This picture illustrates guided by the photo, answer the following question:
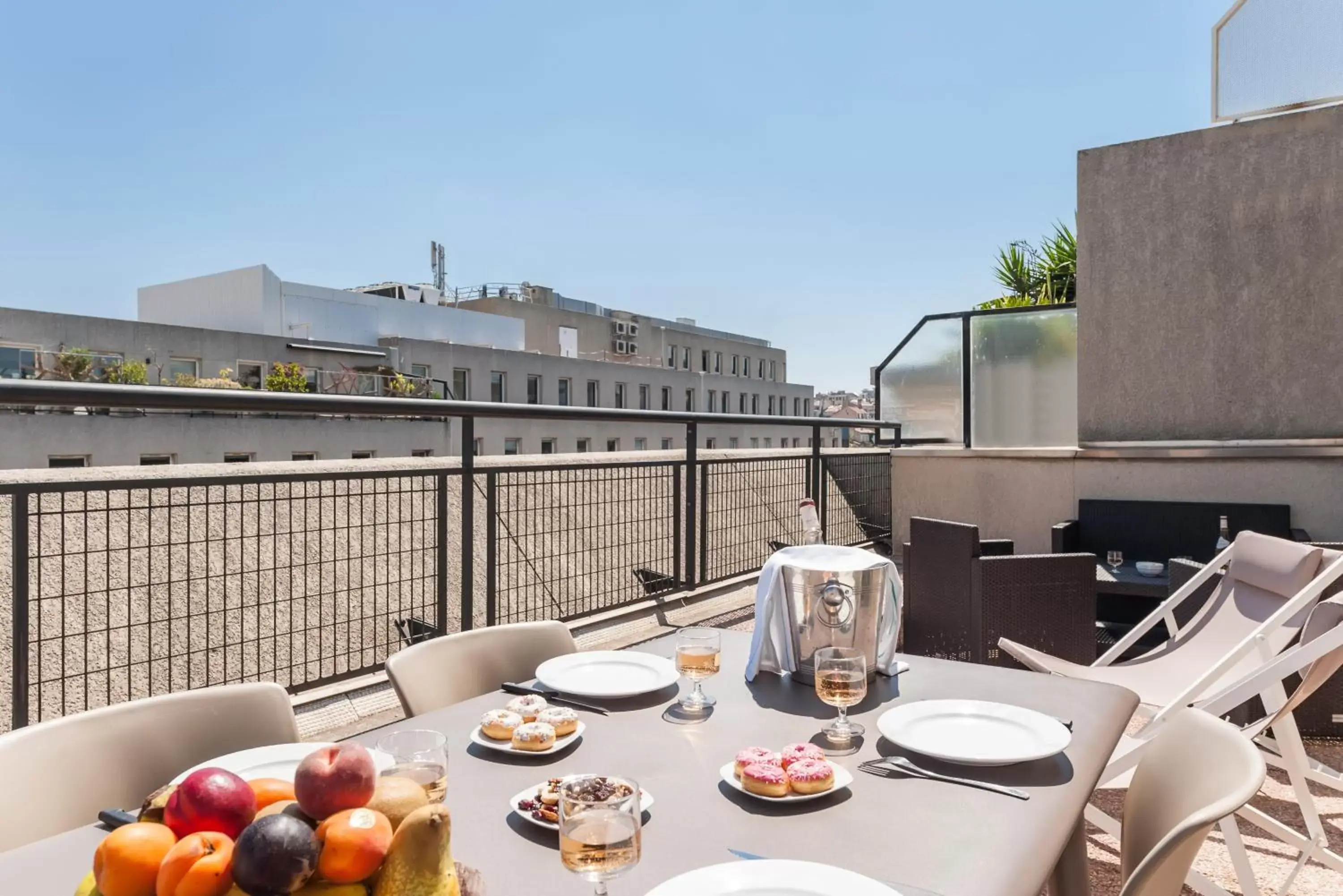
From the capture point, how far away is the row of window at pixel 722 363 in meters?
52.3

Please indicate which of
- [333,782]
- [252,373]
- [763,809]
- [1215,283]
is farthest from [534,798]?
[252,373]

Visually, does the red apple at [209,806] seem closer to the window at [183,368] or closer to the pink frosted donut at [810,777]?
the pink frosted donut at [810,777]

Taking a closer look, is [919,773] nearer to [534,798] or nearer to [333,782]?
[534,798]

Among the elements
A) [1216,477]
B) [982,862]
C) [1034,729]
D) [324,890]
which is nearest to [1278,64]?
[1216,477]

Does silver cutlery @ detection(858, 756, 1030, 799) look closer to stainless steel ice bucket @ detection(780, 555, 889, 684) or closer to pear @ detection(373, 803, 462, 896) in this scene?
stainless steel ice bucket @ detection(780, 555, 889, 684)

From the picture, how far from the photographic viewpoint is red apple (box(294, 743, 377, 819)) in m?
0.69

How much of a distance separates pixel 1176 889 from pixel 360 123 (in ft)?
155

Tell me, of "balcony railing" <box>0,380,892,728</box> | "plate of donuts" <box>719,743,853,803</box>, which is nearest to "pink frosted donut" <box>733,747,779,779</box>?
"plate of donuts" <box>719,743,853,803</box>

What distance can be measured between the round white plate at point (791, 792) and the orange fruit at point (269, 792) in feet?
1.89

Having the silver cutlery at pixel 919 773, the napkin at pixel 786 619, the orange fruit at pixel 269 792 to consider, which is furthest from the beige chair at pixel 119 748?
the silver cutlery at pixel 919 773

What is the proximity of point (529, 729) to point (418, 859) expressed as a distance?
23.6 inches

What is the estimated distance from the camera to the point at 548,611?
15.3ft

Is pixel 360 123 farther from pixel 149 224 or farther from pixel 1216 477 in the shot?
pixel 1216 477

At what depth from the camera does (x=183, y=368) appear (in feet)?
86.9
